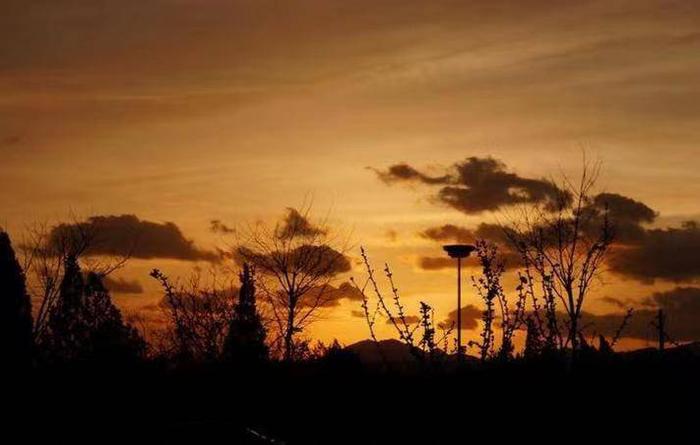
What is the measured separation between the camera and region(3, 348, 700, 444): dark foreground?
64.3ft

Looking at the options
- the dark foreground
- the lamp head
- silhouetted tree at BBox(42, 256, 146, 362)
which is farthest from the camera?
silhouetted tree at BBox(42, 256, 146, 362)

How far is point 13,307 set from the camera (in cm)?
4147

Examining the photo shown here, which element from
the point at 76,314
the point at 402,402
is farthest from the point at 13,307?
the point at 402,402

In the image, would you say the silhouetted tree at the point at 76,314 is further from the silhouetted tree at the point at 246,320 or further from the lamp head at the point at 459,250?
the lamp head at the point at 459,250

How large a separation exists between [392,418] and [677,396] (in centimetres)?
588

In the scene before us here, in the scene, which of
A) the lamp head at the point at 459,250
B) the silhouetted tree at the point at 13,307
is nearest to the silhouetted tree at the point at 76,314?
the silhouetted tree at the point at 13,307

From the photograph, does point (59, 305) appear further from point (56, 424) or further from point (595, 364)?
Answer: point (595, 364)

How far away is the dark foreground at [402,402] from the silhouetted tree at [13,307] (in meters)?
14.1

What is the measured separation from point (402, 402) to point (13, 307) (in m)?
24.9

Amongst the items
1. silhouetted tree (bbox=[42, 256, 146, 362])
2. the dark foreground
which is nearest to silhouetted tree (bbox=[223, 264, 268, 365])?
silhouetted tree (bbox=[42, 256, 146, 362])

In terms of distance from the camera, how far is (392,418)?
21562 mm

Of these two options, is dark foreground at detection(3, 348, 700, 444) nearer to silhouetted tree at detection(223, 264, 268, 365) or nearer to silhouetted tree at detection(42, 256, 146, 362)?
silhouetted tree at detection(223, 264, 268, 365)

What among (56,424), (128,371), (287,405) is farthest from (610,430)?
(128,371)

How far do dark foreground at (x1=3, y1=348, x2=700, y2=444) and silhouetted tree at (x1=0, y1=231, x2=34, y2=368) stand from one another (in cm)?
1410
